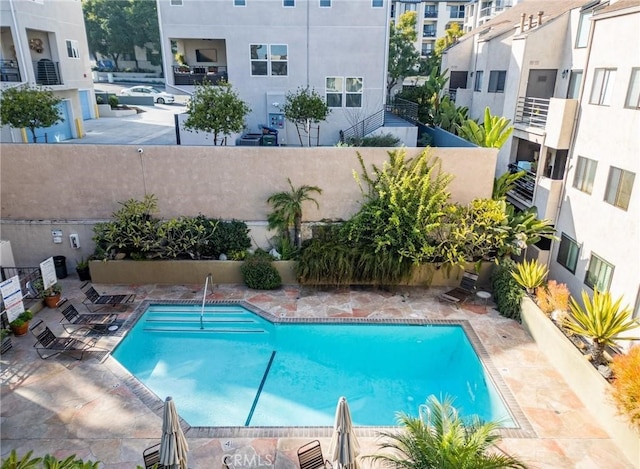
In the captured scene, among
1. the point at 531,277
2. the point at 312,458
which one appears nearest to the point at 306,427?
the point at 312,458

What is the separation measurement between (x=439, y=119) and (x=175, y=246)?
18.7m

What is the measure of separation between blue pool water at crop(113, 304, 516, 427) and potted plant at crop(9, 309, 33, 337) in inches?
111

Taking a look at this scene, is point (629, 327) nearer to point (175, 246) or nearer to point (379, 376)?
point (379, 376)

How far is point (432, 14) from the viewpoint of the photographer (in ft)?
214

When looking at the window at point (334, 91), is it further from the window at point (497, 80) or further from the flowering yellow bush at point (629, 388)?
the flowering yellow bush at point (629, 388)

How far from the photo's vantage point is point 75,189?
1561cm

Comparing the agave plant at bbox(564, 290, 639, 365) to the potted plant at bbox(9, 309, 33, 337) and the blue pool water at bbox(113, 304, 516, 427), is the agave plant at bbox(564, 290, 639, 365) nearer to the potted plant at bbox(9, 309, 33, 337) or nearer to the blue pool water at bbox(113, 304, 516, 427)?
the blue pool water at bbox(113, 304, 516, 427)

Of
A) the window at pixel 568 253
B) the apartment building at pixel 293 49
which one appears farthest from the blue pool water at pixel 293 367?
the apartment building at pixel 293 49

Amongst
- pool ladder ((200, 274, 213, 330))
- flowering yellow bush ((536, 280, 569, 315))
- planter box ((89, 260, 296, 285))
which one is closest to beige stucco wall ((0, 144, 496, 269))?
planter box ((89, 260, 296, 285))

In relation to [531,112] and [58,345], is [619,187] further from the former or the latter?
[58,345]

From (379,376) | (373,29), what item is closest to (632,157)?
(379,376)

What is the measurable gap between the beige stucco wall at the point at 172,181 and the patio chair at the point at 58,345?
5.14 m

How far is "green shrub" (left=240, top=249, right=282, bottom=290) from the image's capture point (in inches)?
591

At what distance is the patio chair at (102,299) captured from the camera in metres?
13.6
